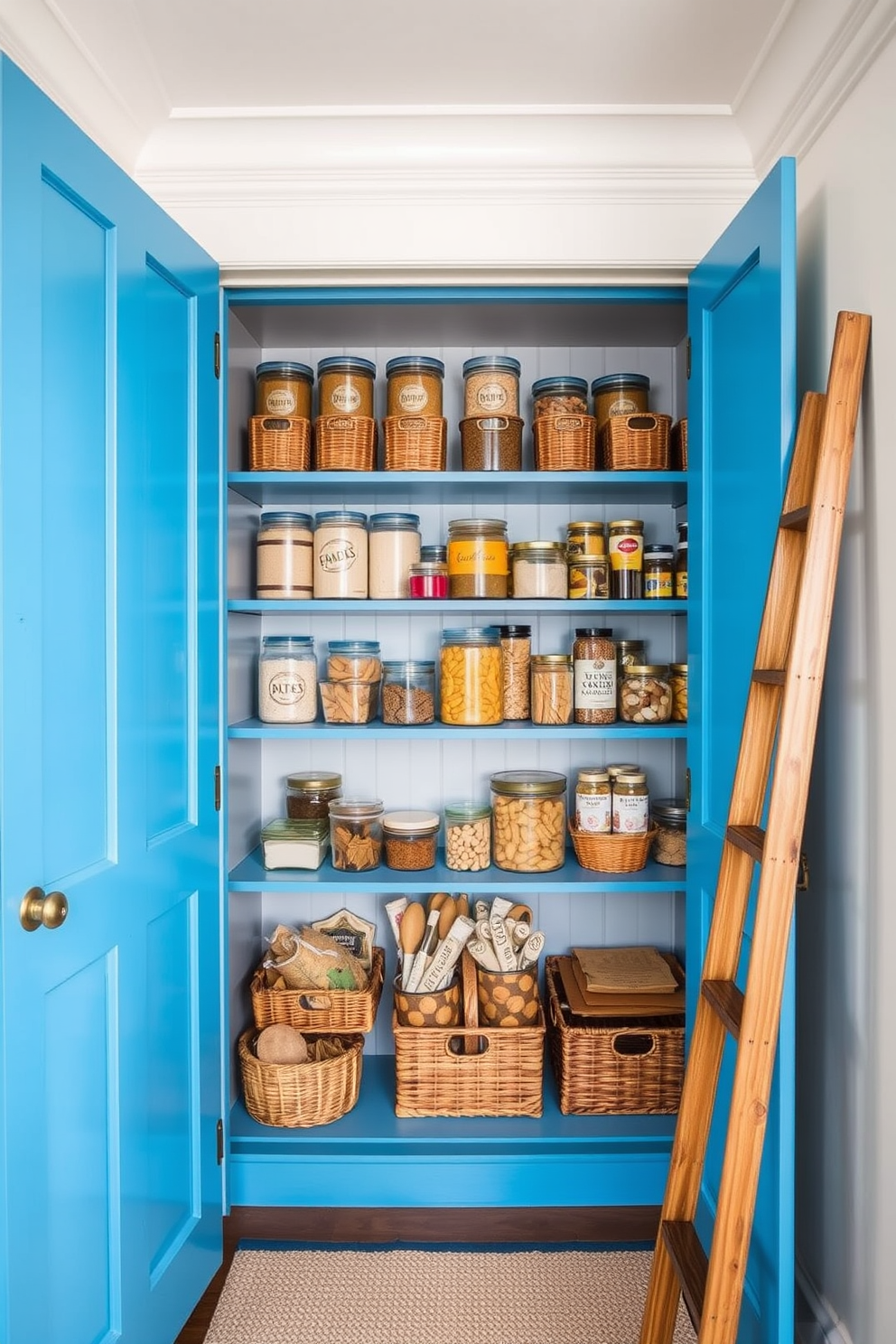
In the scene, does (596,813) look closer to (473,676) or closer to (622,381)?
(473,676)

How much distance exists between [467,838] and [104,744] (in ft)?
3.62

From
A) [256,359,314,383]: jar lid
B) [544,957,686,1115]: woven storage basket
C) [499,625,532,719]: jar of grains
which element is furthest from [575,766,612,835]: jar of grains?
[256,359,314,383]: jar lid

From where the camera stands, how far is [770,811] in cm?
137

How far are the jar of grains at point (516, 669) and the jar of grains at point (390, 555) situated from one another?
0.30m

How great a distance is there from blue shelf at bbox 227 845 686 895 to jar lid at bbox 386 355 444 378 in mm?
1282

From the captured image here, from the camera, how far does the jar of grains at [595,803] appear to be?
7.73 feet

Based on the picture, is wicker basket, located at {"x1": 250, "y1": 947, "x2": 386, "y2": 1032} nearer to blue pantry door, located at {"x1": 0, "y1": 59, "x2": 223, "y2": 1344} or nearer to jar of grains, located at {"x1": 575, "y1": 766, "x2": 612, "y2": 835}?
blue pantry door, located at {"x1": 0, "y1": 59, "x2": 223, "y2": 1344}

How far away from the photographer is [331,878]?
2.31m

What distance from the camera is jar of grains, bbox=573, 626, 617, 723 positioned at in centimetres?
231

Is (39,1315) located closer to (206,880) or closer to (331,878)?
(206,880)

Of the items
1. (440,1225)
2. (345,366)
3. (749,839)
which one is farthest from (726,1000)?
(345,366)

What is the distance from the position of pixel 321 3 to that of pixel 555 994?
2.31m

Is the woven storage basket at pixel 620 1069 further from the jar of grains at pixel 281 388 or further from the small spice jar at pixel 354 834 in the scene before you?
the jar of grains at pixel 281 388

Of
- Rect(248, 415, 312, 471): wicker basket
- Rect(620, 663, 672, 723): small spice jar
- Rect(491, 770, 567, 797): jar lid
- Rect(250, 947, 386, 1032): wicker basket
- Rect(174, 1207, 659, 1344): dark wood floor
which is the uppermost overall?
Rect(248, 415, 312, 471): wicker basket
